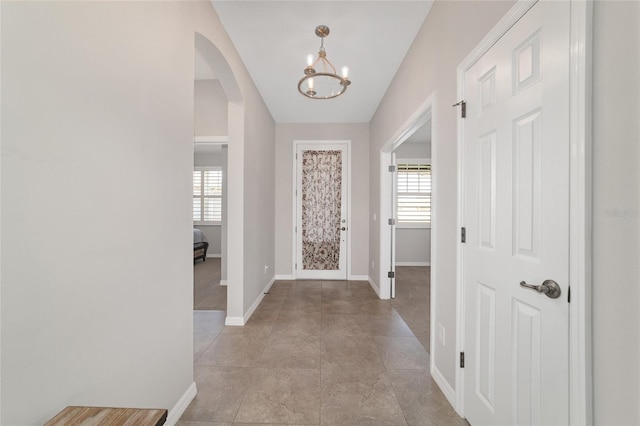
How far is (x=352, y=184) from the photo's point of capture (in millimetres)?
4684

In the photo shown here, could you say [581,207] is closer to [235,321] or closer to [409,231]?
[235,321]

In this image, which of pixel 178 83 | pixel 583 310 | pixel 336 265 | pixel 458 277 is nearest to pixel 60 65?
pixel 178 83

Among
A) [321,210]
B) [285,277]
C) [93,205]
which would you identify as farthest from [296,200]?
[93,205]

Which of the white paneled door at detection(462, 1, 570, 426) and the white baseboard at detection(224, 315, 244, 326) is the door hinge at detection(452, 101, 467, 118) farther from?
the white baseboard at detection(224, 315, 244, 326)

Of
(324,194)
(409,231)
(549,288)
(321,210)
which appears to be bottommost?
(409,231)

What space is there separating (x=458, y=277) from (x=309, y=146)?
3629 millimetres

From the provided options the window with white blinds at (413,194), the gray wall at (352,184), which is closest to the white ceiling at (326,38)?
the gray wall at (352,184)

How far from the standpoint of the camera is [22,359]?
2.43ft

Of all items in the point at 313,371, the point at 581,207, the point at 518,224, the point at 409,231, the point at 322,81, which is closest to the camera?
the point at 581,207

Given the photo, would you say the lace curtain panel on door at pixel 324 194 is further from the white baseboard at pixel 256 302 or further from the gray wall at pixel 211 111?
the gray wall at pixel 211 111

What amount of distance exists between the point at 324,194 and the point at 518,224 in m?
3.68

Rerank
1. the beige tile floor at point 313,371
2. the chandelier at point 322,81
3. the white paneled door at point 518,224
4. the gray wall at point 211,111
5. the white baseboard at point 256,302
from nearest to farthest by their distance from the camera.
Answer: the white paneled door at point 518,224 < the beige tile floor at point 313,371 < the chandelier at point 322,81 < the white baseboard at point 256,302 < the gray wall at point 211,111

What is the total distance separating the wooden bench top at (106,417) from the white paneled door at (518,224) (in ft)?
4.44

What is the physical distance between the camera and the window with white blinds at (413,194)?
19.8 ft
